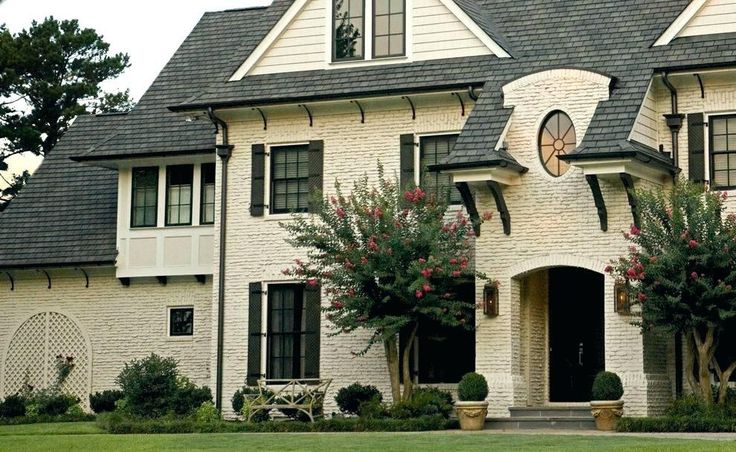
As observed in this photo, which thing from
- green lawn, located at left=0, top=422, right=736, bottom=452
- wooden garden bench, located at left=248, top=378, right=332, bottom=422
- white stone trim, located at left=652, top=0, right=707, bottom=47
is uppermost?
white stone trim, located at left=652, top=0, right=707, bottom=47

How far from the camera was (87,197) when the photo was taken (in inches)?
1441

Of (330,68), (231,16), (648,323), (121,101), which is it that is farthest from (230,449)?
(121,101)

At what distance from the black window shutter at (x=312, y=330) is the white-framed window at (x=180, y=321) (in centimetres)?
405

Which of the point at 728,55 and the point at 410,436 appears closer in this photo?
the point at 410,436

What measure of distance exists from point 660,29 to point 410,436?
9823mm

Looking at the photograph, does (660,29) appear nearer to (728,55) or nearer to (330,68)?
(728,55)

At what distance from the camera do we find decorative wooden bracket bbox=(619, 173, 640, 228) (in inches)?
1076

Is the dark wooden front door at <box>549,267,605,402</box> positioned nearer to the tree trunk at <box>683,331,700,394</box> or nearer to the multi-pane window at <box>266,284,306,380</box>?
the tree trunk at <box>683,331,700,394</box>

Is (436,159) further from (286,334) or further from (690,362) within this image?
(690,362)

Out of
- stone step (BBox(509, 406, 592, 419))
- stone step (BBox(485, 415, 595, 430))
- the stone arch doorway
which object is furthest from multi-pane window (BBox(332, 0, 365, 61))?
stone step (BBox(485, 415, 595, 430))

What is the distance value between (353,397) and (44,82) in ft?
91.4

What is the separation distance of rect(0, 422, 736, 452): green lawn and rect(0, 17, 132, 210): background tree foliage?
27.7m

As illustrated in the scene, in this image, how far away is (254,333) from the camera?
103 ft

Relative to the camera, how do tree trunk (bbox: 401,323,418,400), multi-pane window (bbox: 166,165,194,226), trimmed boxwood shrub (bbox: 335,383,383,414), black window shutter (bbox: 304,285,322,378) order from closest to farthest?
tree trunk (bbox: 401,323,418,400) → trimmed boxwood shrub (bbox: 335,383,383,414) → black window shutter (bbox: 304,285,322,378) → multi-pane window (bbox: 166,165,194,226)
